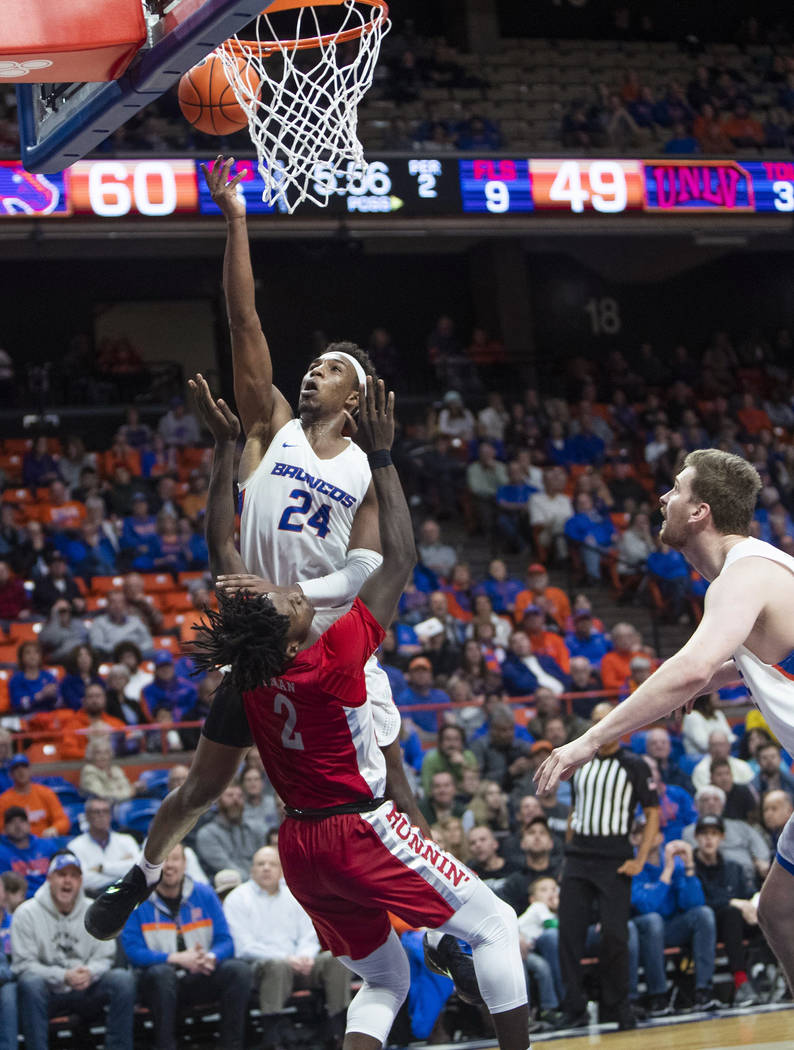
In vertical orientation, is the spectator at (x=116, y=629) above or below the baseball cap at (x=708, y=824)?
above

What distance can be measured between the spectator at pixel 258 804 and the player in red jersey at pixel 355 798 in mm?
4055

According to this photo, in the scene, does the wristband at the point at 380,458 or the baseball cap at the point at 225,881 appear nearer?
the wristband at the point at 380,458

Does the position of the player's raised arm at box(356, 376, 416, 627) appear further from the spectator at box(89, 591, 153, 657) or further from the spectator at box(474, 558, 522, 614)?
the spectator at box(474, 558, 522, 614)

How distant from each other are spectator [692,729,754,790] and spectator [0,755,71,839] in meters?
4.29

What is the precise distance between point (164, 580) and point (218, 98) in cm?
726

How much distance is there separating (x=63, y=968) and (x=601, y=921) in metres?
3.01

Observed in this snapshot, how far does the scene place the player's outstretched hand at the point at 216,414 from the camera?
4.53 m

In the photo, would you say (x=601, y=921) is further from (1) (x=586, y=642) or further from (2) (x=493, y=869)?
(1) (x=586, y=642)

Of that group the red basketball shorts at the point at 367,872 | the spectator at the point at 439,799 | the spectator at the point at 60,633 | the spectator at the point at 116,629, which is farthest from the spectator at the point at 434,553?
the red basketball shorts at the point at 367,872

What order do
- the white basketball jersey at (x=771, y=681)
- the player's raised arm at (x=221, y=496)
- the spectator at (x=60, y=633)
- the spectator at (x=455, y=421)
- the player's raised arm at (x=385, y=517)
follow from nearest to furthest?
the white basketball jersey at (x=771, y=681) < the player's raised arm at (x=385, y=517) < the player's raised arm at (x=221, y=496) < the spectator at (x=60, y=633) < the spectator at (x=455, y=421)

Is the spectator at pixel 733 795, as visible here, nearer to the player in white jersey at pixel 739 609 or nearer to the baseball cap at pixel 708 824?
the baseball cap at pixel 708 824

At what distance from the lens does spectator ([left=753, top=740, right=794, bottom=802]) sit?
9.55 metres

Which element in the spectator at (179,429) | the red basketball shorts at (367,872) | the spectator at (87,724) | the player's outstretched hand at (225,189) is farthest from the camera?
the spectator at (179,429)

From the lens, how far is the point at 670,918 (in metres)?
8.62
